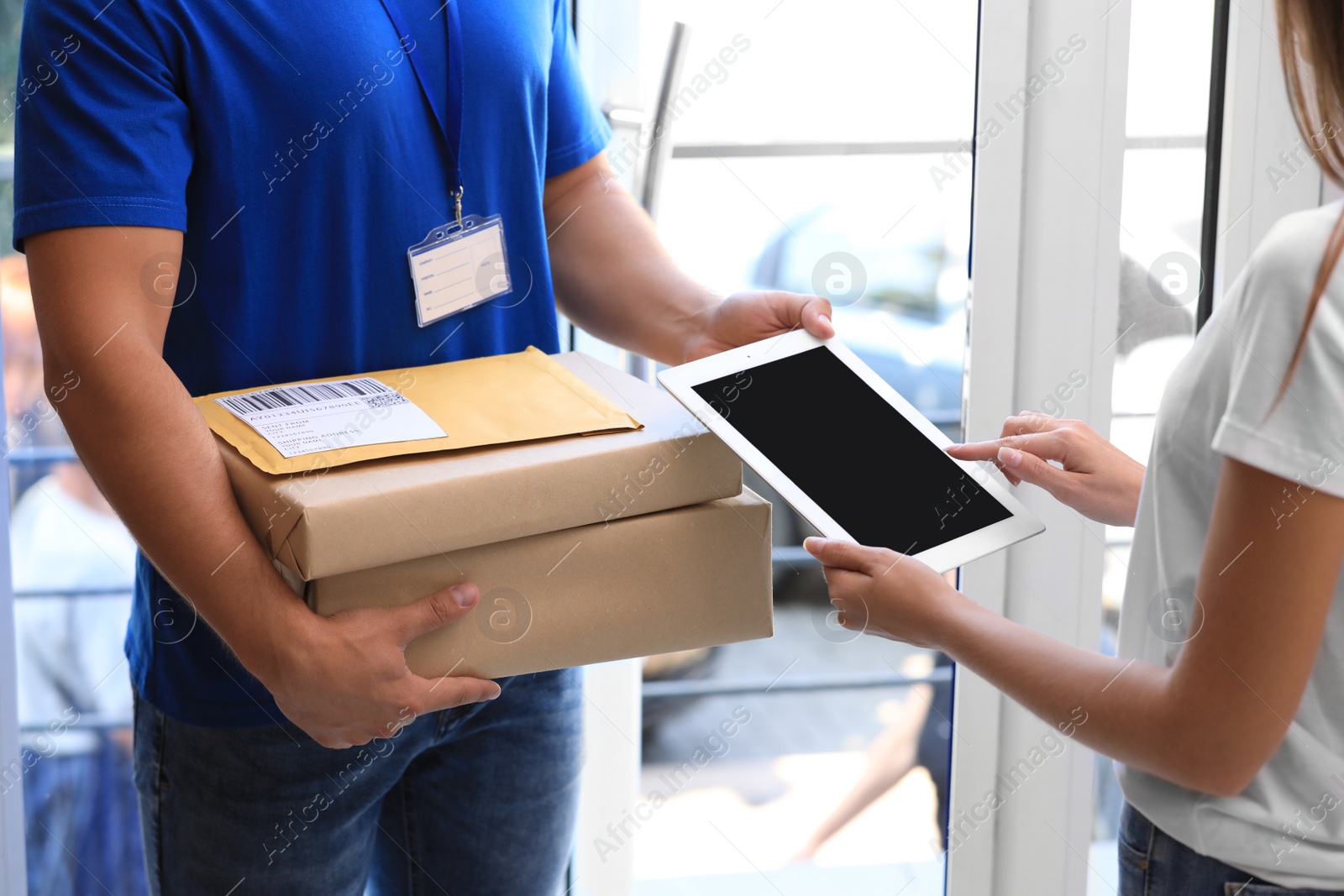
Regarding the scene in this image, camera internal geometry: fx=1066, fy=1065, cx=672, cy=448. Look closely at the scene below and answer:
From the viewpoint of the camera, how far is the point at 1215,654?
2.15 ft

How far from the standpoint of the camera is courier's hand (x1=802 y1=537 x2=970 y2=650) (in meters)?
0.82

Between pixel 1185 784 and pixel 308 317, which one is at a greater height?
pixel 308 317

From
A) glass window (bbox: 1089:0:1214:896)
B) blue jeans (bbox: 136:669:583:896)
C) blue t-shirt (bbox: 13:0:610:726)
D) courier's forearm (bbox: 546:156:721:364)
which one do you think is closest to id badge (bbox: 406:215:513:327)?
blue t-shirt (bbox: 13:0:610:726)

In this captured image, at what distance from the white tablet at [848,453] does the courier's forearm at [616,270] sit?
0.18 metres

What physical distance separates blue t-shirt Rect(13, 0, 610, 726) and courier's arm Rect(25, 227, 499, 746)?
→ 0.04 metres

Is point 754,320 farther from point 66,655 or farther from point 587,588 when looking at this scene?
point 66,655

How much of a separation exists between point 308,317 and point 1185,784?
764 millimetres

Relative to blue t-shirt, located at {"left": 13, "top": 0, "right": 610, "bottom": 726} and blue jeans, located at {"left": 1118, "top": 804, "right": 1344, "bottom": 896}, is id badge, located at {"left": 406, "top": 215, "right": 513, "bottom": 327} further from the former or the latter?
blue jeans, located at {"left": 1118, "top": 804, "right": 1344, "bottom": 896}

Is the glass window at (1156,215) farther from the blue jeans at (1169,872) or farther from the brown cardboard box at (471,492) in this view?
the brown cardboard box at (471,492)

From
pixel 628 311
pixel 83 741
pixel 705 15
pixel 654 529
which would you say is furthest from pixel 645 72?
pixel 83 741

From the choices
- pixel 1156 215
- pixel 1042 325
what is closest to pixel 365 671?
pixel 1042 325

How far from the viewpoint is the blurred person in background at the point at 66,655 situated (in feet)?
4.10

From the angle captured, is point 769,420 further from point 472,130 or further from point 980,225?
point 980,225

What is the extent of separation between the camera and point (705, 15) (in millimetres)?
1233
